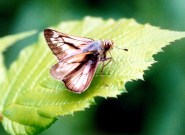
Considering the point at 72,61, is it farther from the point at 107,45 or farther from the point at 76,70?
the point at 107,45

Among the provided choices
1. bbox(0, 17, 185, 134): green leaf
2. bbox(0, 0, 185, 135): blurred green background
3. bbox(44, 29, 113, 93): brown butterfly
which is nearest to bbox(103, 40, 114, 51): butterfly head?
bbox(44, 29, 113, 93): brown butterfly

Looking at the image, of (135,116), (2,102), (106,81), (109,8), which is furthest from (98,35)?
(109,8)

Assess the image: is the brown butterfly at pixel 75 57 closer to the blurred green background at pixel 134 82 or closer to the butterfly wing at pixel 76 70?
the butterfly wing at pixel 76 70

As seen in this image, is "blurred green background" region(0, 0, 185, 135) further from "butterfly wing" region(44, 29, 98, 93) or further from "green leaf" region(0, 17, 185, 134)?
"butterfly wing" region(44, 29, 98, 93)

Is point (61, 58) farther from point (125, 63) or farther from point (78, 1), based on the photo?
point (78, 1)

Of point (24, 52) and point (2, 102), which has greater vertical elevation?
point (24, 52)

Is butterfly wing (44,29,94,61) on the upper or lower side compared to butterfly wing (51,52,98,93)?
upper
